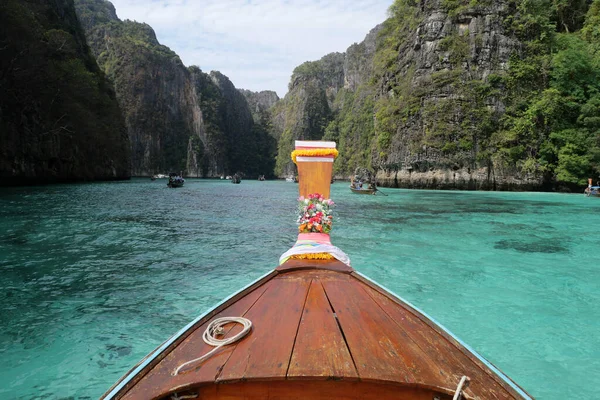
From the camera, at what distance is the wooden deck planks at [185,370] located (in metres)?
1.71

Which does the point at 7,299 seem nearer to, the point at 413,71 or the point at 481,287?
the point at 481,287

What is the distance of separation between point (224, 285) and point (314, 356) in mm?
4755

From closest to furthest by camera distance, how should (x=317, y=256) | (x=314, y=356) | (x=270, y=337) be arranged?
(x=314, y=356) → (x=270, y=337) → (x=317, y=256)

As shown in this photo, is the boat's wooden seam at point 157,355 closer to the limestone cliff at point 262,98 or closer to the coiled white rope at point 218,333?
the coiled white rope at point 218,333

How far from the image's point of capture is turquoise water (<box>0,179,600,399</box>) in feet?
12.3

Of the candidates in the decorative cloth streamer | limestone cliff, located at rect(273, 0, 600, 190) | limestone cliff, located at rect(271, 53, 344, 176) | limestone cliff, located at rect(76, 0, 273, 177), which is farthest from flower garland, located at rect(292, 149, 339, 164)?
limestone cliff, located at rect(271, 53, 344, 176)

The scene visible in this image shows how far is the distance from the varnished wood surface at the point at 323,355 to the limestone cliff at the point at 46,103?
2922cm

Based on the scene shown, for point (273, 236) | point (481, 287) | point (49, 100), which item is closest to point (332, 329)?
point (481, 287)

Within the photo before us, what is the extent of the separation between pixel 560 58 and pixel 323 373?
4449 cm

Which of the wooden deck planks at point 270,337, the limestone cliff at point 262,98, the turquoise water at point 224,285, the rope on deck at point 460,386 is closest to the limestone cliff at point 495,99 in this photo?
the turquoise water at point 224,285

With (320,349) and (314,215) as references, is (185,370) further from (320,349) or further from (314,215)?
(314,215)

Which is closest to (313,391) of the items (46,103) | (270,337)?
(270,337)

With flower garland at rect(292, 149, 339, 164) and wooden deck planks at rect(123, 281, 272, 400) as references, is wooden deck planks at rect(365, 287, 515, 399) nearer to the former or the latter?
wooden deck planks at rect(123, 281, 272, 400)

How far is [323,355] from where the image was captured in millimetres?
1905
